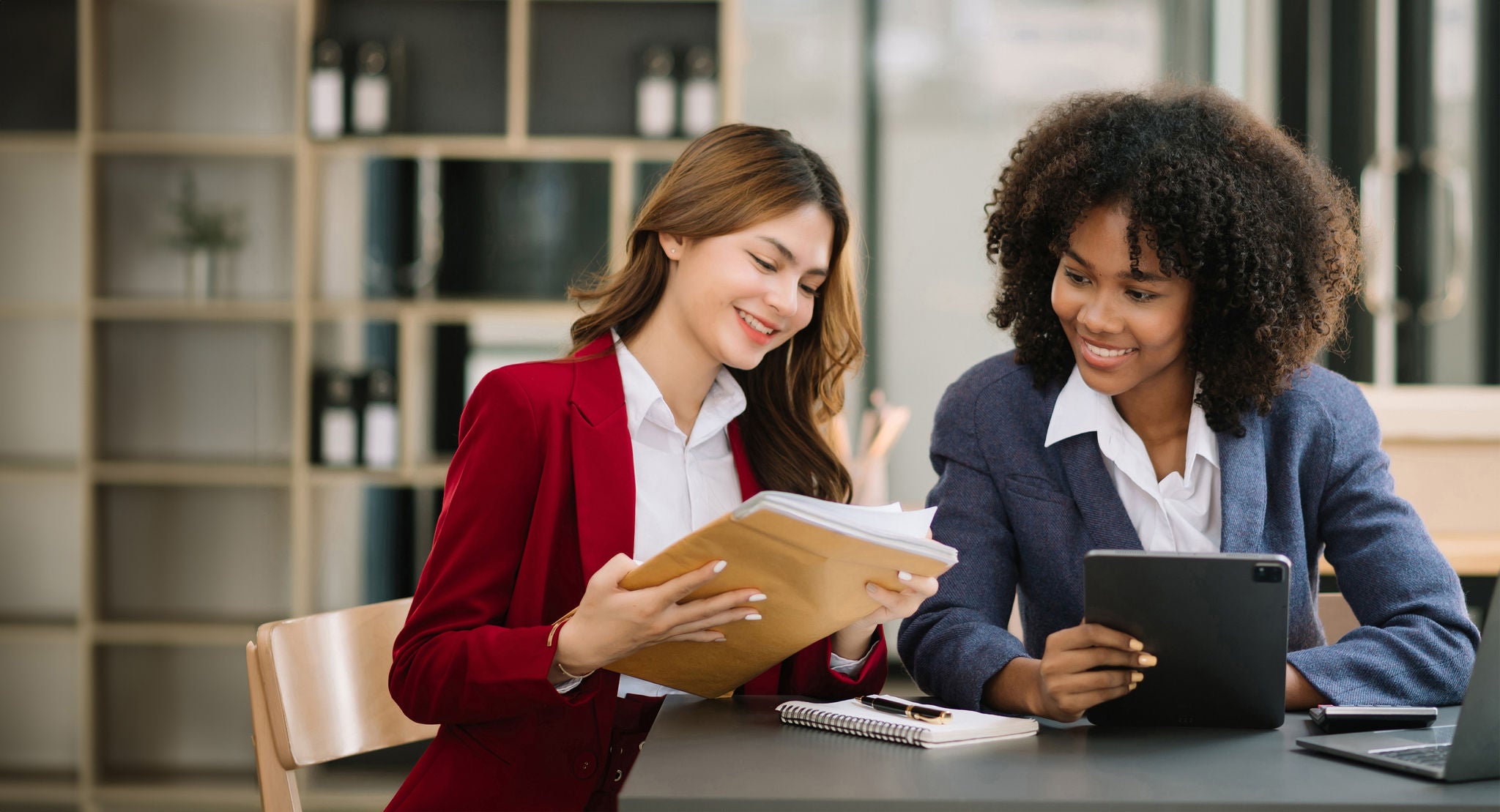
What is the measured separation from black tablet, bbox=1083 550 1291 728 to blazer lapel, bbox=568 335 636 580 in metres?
0.59

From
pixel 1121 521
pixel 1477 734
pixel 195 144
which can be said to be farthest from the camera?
pixel 195 144

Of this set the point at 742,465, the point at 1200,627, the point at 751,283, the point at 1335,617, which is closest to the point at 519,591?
the point at 742,465

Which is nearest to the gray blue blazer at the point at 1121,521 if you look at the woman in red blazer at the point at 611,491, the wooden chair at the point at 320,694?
the woman in red blazer at the point at 611,491

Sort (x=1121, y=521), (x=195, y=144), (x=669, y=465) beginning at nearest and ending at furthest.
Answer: (x=1121, y=521), (x=669, y=465), (x=195, y=144)

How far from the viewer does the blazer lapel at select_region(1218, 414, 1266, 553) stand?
156 centimetres

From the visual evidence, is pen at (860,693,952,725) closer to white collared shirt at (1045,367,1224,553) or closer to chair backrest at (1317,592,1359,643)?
white collared shirt at (1045,367,1224,553)

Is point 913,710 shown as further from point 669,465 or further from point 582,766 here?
point 669,465

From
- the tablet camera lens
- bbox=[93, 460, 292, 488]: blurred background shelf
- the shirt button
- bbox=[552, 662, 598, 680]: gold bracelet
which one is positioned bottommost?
the shirt button

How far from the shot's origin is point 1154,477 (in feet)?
5.36

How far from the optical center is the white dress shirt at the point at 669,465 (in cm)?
165

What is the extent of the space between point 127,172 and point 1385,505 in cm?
338

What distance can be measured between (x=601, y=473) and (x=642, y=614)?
352 millimetres

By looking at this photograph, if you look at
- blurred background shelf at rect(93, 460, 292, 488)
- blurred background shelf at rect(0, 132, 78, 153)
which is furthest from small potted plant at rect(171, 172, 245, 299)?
blurred background shelf at rect(93, 460, 292, 488)

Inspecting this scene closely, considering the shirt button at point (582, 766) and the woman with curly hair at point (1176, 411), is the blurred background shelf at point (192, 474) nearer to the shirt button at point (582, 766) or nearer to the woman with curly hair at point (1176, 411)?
the shirt button at point (582, 766)
